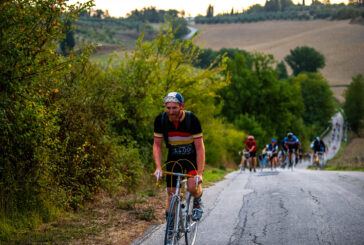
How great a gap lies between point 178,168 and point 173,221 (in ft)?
2.40

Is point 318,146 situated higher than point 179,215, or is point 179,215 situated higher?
point 179,215

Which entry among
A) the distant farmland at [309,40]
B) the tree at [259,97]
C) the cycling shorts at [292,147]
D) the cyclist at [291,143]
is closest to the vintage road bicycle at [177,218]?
the cyclist at [291,143]

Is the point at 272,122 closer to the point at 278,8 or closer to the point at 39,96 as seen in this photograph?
the point at 39,96

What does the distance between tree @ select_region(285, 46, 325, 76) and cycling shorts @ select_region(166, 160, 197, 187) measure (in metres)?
102

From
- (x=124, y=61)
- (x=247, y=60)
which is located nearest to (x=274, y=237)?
(x=124, y=61)

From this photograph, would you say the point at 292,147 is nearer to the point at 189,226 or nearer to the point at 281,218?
the point at 281,218

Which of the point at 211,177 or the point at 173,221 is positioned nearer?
the point at 173,221

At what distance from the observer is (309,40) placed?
109 m

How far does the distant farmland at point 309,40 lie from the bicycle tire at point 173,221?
8044 cm

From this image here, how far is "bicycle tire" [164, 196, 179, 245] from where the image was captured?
486 centimetres

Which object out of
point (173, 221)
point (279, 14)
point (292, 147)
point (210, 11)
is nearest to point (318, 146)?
point (292, 147)

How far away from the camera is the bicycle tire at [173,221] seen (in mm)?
4863

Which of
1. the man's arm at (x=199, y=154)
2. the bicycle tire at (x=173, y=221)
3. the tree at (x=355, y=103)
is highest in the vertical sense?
the man's arm at (x=199, y=154)

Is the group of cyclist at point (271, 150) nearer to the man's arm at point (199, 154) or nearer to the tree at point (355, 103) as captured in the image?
the man's arm at point (199, 154)
